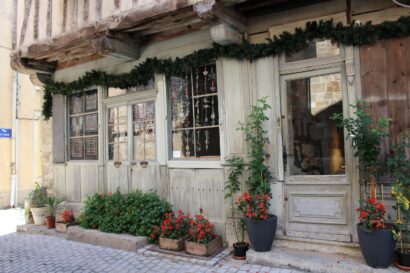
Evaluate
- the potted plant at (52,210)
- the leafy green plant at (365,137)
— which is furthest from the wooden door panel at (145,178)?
the leafy green plant at (365,137)

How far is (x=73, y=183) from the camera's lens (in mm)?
7195

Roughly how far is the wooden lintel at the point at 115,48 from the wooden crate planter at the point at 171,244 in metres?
3.12

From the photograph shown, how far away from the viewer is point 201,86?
5.61 m

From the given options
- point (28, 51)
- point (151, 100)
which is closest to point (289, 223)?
point (151, 100)

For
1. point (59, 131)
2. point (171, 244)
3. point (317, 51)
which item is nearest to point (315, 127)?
point (317, 51)

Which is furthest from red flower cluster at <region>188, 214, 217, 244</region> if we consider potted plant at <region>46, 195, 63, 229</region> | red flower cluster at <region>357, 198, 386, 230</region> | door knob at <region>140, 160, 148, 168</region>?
potted plant at <region>46, 195, 63, 229</region>

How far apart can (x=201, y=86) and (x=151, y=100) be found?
3.50 ft

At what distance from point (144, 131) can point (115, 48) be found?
1.58m

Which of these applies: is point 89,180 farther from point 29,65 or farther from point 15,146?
point 15,146

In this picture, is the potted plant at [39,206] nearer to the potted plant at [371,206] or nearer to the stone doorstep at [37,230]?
the stone doorstep at [37,230]

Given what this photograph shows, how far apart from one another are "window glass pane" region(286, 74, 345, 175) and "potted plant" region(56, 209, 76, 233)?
14.4ft

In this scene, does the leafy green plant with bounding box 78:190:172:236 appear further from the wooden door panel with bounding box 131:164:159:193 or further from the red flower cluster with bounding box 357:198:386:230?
the red flower cluster with bounding box 357:198:386:230

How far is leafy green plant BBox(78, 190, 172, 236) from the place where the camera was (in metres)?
5.49

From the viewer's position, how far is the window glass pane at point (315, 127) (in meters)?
4.52
